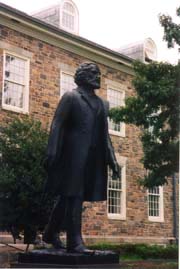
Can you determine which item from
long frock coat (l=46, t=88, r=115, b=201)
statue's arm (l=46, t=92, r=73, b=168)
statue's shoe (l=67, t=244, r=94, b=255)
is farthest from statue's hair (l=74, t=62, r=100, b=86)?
statue's shoe (l=67, t=244, r=94, b=255)

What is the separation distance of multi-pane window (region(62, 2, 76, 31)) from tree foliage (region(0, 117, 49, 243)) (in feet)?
31.2

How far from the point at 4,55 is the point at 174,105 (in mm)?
6133

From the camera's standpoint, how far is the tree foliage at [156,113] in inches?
566

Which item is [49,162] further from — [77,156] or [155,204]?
[155,204]

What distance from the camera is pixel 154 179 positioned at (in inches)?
610

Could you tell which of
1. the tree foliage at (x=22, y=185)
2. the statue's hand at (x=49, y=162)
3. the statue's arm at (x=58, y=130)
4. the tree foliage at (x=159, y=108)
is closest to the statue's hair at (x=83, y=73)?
the statue's arm at (x=58, y=130)

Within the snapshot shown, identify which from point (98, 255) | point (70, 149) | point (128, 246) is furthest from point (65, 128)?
point (128, 246)

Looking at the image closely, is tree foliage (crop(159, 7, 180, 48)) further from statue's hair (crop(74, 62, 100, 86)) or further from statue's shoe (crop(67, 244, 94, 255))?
statue's shoe (crop(67, 244, 94, 255))

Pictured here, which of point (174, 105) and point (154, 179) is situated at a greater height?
point (174, 105)

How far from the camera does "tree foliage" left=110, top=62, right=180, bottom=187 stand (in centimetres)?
1438

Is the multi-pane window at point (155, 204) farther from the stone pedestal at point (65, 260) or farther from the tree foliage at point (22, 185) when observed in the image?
the stone pedestal at point (65, 260)

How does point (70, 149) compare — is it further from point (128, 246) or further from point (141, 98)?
point (128, 246)

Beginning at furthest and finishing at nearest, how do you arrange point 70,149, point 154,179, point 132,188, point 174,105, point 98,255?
point 132,188, point 154,179, point 174,105, point 70,149, point 98,255

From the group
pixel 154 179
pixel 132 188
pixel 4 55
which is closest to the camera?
pixel 154 179
